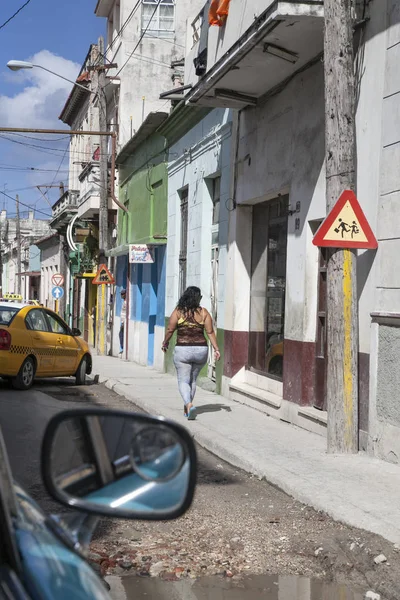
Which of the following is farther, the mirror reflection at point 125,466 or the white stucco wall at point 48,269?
the white stucco wall at point 48,269

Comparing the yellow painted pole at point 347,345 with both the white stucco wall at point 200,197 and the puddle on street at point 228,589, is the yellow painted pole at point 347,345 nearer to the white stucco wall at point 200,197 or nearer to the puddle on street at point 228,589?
the puddle on street at point 228,589

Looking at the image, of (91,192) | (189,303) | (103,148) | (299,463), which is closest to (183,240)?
(189,303)

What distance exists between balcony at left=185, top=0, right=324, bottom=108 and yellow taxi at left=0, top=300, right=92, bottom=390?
4.69 m

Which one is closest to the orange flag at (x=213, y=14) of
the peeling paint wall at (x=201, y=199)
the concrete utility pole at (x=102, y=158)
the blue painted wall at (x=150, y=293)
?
the peeling paint wall at (x=201, y=199)

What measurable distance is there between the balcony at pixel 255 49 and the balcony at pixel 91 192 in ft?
52.6

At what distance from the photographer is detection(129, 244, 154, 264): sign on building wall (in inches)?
819

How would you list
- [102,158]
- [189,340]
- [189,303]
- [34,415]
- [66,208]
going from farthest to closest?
[66,208] → [102,158] → [34,415] → [189,303] → [189,340]

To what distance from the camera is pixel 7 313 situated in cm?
1461

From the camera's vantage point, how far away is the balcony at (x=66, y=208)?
122ft

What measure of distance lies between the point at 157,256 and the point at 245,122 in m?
8.37

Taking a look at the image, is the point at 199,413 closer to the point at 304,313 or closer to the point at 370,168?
the point at 304,313

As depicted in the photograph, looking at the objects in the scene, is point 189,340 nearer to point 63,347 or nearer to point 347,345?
point 347,345

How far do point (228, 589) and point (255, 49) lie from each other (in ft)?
25.0

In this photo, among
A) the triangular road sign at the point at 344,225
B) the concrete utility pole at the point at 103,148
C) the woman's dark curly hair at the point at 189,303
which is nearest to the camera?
the triangular road sign at the point at 344,225
